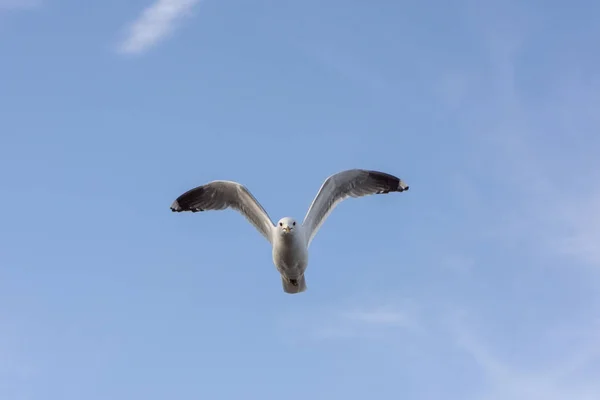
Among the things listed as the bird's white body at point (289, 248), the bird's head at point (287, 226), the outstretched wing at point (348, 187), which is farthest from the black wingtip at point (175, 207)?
Answer: the bird's head at point (287, 226)

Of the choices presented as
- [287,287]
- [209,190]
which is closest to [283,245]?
[287,287]

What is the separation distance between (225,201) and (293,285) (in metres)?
2.59

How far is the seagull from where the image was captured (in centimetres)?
1822

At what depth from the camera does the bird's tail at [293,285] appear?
18.8 meters

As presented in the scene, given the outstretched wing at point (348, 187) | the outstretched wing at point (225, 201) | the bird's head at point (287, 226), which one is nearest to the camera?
the bird's head at point (287, 226)

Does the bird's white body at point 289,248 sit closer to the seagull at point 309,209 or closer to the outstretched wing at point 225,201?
the seagull at point 309,209

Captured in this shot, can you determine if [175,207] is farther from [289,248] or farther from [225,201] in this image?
[289,248]

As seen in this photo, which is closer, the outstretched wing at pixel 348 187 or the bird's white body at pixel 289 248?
the bird's white body at pixel 289 248

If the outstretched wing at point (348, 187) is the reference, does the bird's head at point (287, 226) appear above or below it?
below

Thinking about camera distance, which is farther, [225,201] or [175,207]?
[175,207]

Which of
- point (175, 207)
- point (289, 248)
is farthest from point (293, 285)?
point (175, 207)

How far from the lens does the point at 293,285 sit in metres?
18.9

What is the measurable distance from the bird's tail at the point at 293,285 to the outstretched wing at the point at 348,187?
1.05 m

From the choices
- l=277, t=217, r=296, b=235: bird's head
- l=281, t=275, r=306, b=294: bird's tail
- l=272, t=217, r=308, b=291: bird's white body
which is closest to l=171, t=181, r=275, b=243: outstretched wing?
l=281, t=275, r=306, b=294: bird's tail
